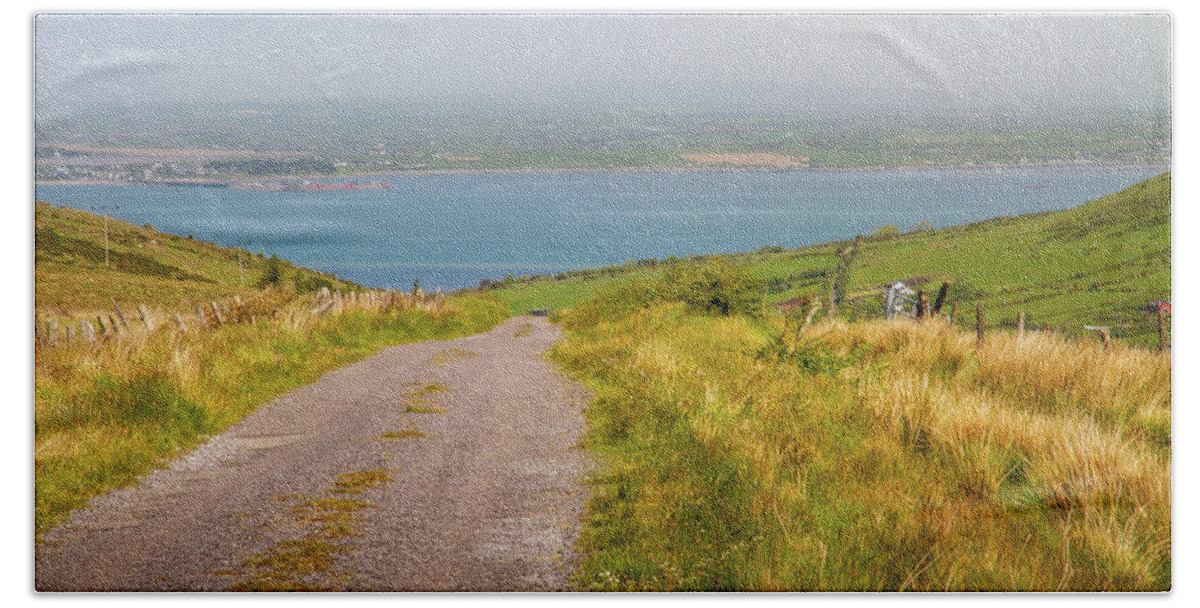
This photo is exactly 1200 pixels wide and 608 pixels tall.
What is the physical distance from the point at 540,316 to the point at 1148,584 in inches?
152

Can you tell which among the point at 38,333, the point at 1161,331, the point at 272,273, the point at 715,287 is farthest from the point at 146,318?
the point at 1161,331

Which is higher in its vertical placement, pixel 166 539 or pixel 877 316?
pixel 877 316

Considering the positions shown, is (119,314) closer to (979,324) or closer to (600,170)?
(600,170)

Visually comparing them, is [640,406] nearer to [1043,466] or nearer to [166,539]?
[1043,466]

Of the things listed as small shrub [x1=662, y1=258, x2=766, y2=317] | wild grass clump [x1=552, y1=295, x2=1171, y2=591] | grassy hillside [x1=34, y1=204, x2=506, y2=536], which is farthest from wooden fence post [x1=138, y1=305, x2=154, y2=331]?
small shrub [x1=662, y1=258, x2=766, y2=317]

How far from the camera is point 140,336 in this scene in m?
5.94

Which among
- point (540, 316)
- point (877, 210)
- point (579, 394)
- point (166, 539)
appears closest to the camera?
point (166, 539)

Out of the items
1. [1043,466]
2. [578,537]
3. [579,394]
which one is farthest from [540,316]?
[1043,466]

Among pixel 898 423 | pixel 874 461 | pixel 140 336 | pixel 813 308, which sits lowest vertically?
pixel 874 461

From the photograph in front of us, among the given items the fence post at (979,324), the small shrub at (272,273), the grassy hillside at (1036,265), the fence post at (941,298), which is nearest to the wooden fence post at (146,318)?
the small shrub at (272,273)

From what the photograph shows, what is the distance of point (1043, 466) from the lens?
17.0 ft

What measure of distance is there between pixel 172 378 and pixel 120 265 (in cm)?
89

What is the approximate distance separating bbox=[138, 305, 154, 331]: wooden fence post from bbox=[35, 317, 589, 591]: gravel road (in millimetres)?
848

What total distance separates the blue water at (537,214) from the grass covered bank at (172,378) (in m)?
0.56
